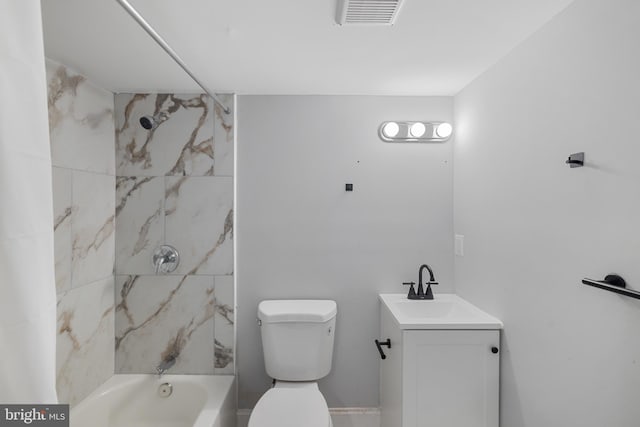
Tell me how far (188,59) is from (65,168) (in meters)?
0.87

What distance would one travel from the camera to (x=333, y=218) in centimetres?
233

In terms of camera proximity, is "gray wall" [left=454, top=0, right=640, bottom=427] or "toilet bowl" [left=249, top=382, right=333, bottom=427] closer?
"gray wall" [left=454, top=0, right=640, bottom=427]

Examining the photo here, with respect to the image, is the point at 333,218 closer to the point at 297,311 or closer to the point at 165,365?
the point at 297,311

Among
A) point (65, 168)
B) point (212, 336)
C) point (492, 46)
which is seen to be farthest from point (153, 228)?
point (492, 46)

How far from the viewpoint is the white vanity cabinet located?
171 cm

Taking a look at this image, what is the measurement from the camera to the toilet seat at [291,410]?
1701mm

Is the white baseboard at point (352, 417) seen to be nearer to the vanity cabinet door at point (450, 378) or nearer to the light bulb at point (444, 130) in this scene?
the vanity cabinet door at point (450, 378)

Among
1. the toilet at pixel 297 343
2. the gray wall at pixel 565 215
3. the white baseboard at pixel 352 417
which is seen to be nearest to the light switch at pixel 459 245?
the gray wall at pixel 565 215

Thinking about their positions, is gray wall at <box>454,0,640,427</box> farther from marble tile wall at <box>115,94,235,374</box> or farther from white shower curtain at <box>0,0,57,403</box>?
marble tile wall at <box>115,94,235,374</box>

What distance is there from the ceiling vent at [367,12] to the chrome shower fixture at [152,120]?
1277 millimetres

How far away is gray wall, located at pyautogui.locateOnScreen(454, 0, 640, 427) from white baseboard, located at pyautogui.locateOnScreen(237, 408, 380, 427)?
0.91m

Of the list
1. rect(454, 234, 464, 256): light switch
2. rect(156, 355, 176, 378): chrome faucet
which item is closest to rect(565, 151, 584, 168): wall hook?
rect(454, 234, 464, 256): light switch

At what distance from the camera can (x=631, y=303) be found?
100 cm

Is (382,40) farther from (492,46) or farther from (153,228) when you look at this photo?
(153,228)
